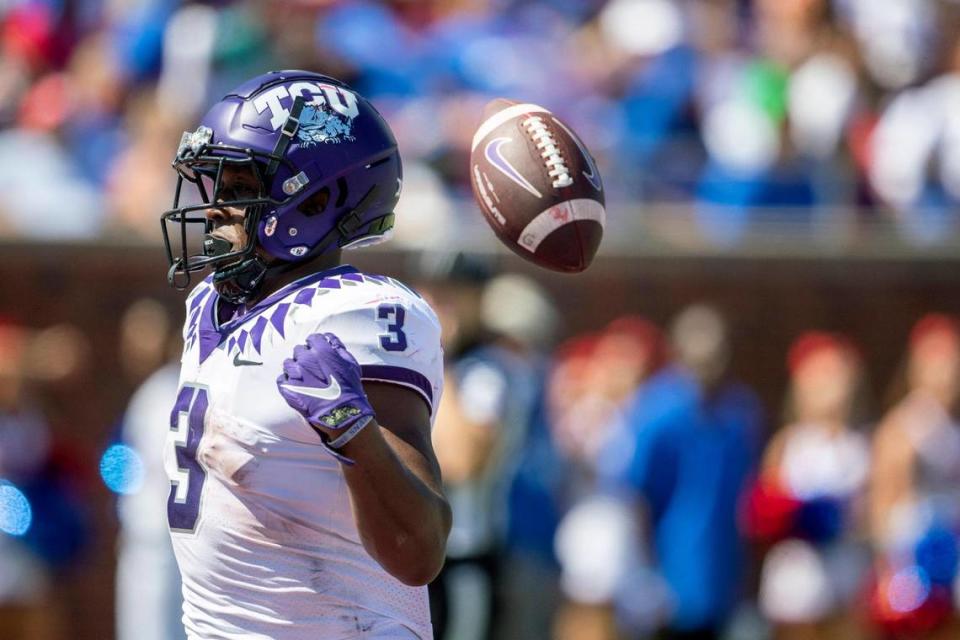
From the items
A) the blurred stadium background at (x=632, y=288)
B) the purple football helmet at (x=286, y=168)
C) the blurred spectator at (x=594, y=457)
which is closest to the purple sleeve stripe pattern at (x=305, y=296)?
the purple football helmet at (x=286, y=168)

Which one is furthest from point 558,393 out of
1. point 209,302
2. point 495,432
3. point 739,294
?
point 209,302

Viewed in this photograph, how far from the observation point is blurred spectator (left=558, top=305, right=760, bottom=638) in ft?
26.4

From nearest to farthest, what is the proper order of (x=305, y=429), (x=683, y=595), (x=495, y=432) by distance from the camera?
1. (x=305, y=429)
2. (x=495, y=432)
3. (x=683, y=595)

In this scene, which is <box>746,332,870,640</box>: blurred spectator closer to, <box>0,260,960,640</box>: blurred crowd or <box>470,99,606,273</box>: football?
<box>0,260,960,640</box>: blurred crowd

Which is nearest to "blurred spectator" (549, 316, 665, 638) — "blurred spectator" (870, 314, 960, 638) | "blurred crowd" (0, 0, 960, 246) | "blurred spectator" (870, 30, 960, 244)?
"blurred crowd" (0, 0, 960, 246)

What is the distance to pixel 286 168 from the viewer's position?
333cm

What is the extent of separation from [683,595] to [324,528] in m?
5.14

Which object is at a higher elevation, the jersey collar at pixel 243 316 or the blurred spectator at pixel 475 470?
the jersey collar at pixel 243 316

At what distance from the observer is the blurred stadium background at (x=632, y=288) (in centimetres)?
771

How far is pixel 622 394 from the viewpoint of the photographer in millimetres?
8500

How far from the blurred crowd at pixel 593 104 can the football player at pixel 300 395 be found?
16.6 feet

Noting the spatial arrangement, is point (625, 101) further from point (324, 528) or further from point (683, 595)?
point (324, 528)

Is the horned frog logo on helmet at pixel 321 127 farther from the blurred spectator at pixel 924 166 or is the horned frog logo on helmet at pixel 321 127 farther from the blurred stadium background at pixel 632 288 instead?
the blurred spectator at pixel 924 166

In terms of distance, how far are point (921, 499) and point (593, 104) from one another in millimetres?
3215
